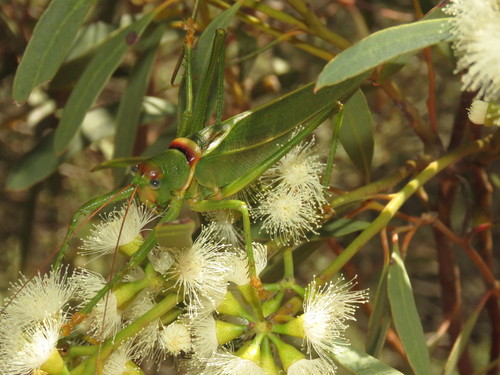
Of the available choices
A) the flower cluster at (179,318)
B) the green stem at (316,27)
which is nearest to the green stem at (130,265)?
the flower cluster at (179,318)

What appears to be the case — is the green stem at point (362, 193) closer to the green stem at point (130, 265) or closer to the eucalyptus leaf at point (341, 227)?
the eucalyptus leaf at point (341, 227)

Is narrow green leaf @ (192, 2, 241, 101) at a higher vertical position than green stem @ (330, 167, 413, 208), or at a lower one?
higher

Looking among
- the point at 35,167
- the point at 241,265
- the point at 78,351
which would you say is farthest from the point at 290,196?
the point at 35,167

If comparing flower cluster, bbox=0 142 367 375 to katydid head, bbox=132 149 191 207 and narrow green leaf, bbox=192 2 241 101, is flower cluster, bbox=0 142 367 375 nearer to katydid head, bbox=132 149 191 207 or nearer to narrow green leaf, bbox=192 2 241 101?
katydid head, bbox=132 149 191 207

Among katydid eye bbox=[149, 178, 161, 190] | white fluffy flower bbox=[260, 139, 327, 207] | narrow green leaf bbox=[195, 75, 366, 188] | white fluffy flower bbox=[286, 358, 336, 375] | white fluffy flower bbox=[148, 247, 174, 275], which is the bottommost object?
white fluffy flower bbox=[286, 358, 336, 375]

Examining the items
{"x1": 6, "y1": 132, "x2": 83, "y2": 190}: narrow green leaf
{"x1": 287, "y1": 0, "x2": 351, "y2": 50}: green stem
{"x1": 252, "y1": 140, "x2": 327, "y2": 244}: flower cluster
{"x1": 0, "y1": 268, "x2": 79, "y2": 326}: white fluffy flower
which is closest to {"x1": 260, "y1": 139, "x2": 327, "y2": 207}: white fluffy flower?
{"x1": 252, "y1": 140, "x2": 327, "y2": 244}: flower cluster

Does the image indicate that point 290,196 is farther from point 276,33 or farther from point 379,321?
point 276,33
